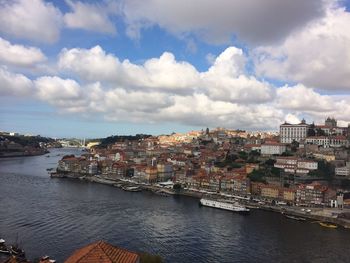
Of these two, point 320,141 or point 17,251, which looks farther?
point 320,141

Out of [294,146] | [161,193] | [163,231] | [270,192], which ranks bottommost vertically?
[163,231]

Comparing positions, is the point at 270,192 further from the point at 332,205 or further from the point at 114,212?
the point at 114,212

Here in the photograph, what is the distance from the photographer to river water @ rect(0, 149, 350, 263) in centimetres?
1678

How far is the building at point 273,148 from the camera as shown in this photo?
154 ft

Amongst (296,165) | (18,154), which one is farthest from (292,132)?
(18,154)

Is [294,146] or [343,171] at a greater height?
[294,146]

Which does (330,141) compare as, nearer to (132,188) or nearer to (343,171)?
(343,171)

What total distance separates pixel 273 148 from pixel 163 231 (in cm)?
2945

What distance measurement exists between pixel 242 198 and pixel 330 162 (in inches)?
477

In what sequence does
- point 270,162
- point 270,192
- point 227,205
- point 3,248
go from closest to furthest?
point 3,248 < point 227,205 < point 270,192 < point 270,162

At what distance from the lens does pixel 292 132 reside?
171ft

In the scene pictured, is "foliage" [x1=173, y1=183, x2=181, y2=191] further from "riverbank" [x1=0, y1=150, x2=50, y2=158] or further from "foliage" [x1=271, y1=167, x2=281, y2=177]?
"riverbank" [x1=0, y1=150, x2=50, y2=158]

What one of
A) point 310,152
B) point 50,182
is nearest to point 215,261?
point 50,182

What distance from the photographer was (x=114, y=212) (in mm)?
24344
